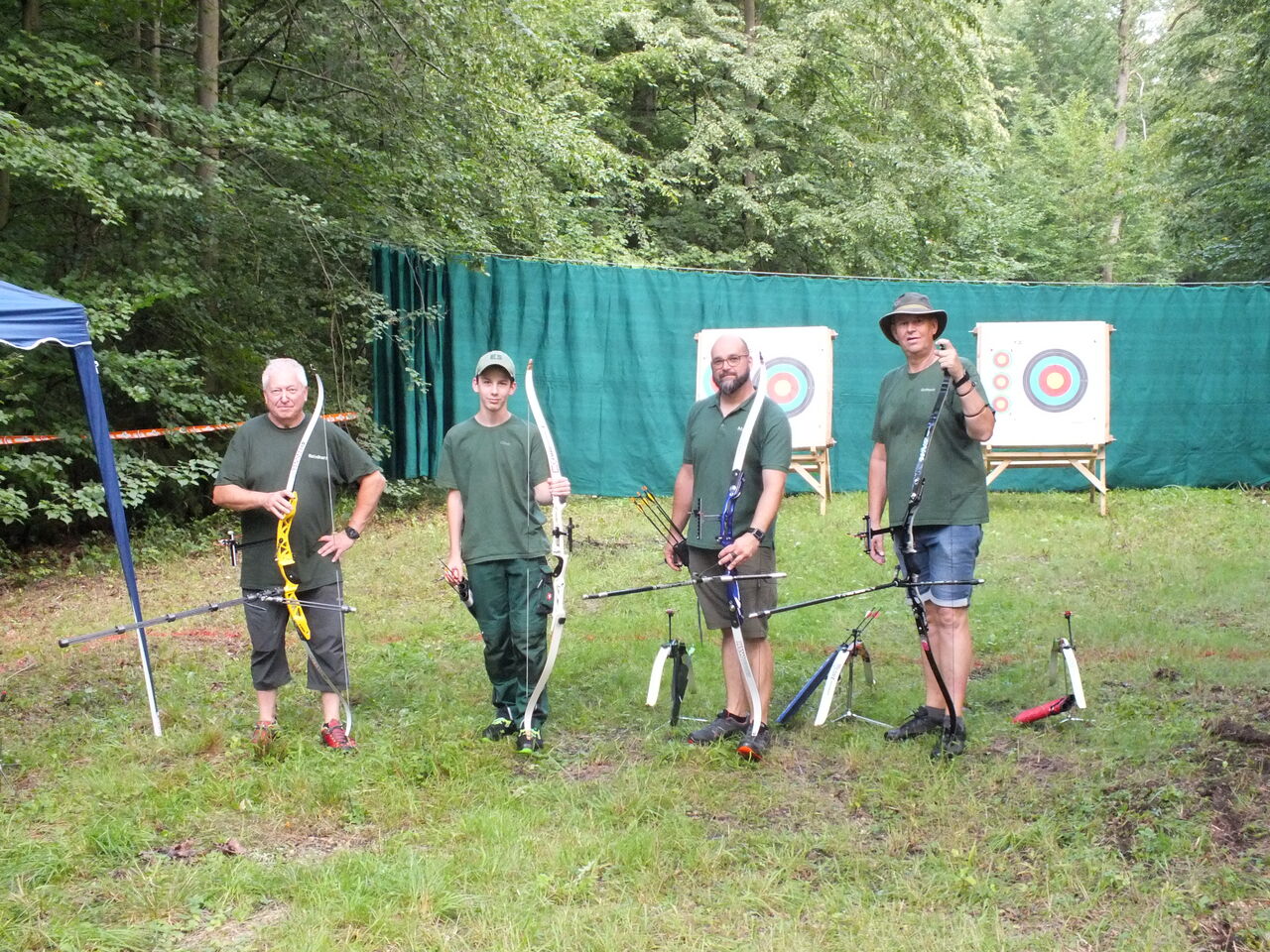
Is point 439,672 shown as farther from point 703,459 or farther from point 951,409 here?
point 951,409

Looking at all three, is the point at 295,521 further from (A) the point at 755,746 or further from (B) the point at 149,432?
(B) the point at 149,432

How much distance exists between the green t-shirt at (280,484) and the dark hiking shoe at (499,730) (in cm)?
82

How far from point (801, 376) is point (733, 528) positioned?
20.7 feet

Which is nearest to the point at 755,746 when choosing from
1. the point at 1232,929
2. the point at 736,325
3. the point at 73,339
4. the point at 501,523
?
the point at 501,523

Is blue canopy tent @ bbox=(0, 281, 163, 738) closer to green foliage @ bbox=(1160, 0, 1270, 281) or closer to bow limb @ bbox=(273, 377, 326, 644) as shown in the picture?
bow limb @ bbox=(273, 377, 326, 644)

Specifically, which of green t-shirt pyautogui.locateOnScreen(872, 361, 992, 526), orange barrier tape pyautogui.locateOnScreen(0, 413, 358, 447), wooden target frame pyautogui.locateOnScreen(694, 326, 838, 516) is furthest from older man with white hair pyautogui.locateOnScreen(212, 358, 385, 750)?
wooden target frame pyautogui.locateOnScreen(694, 326, 838, 516)

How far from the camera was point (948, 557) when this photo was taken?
404 centimetres

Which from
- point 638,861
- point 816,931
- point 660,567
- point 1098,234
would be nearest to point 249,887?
point 638,861

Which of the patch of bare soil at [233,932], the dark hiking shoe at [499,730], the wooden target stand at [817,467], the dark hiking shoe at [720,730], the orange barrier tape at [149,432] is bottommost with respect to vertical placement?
the patch of bare soil at [233,932]

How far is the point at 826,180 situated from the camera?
15586 mm

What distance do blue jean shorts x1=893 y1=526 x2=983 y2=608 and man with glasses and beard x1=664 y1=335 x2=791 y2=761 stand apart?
486mm

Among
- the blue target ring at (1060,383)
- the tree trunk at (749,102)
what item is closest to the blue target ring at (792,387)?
the blue target ring at (1060,383)

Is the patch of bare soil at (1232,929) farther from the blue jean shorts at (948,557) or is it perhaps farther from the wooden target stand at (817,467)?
the wooden target stand at (817,467)

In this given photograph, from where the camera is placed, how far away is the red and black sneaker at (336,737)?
4.21 metres
